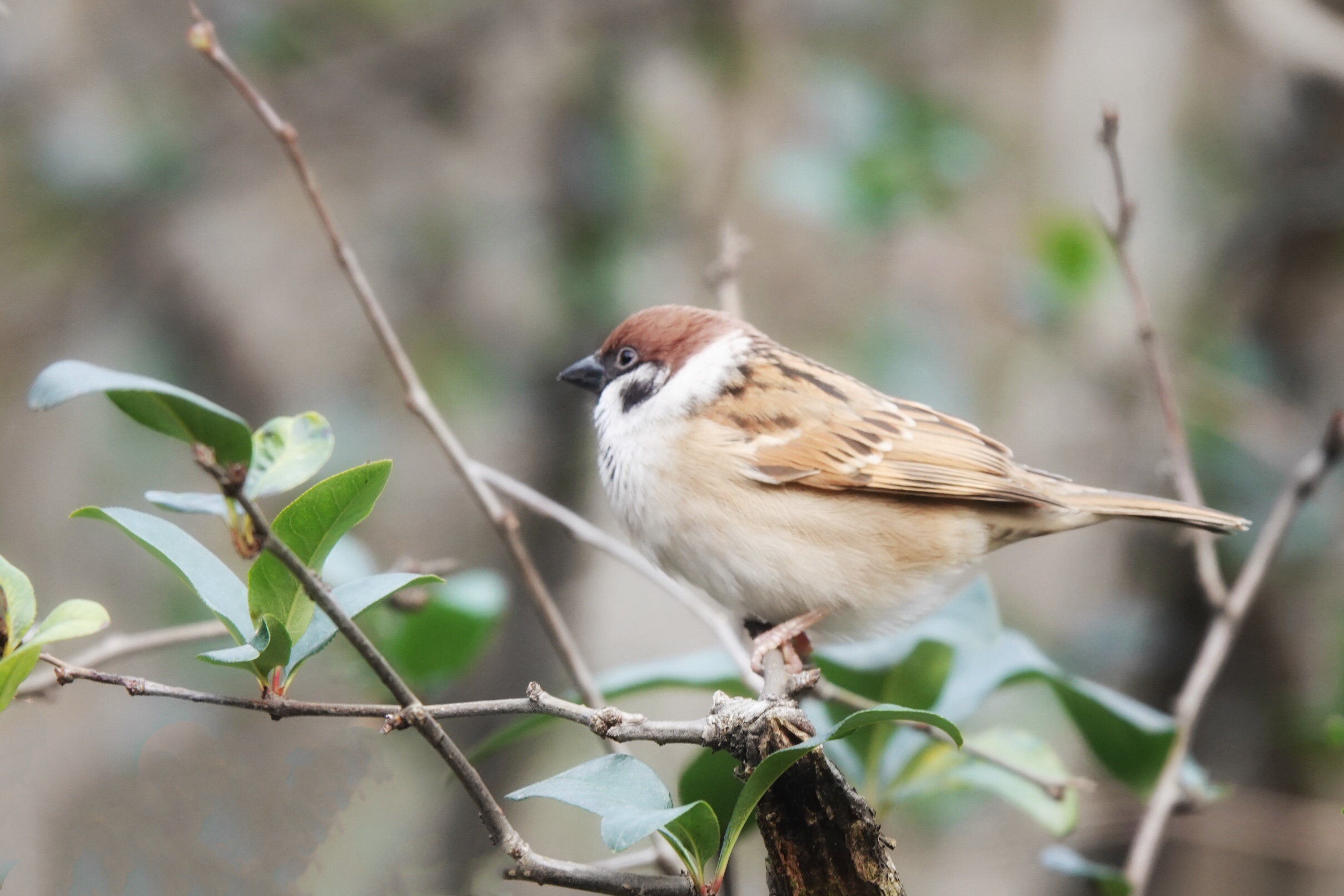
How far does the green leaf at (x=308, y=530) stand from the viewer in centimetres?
96

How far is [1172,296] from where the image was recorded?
4.03m

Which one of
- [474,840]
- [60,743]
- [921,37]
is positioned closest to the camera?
[474,840]

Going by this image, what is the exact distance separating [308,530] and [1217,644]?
1.47 meters

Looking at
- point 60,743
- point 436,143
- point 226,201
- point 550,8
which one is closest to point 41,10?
point 226,201

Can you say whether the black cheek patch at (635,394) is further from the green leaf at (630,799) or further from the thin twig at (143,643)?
the green leaf at (630,799)

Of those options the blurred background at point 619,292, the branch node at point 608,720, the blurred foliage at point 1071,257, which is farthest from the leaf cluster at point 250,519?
the blurred foliage at point 1071,257

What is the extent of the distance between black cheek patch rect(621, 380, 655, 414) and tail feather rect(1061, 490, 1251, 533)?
77cm

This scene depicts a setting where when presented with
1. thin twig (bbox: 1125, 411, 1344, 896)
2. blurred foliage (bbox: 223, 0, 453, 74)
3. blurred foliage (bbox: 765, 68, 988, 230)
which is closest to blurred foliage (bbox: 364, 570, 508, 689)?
thin twig (bbox: 1125, 411, 1344, 896)

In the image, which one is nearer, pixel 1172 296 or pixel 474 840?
pixel 474 840

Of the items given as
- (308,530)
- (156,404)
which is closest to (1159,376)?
(308,530)

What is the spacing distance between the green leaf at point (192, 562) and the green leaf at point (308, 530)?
2cm

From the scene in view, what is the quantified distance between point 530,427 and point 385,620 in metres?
1.79

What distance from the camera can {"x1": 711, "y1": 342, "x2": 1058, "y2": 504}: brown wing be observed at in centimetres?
196

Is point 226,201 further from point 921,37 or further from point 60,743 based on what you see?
point 921,37
